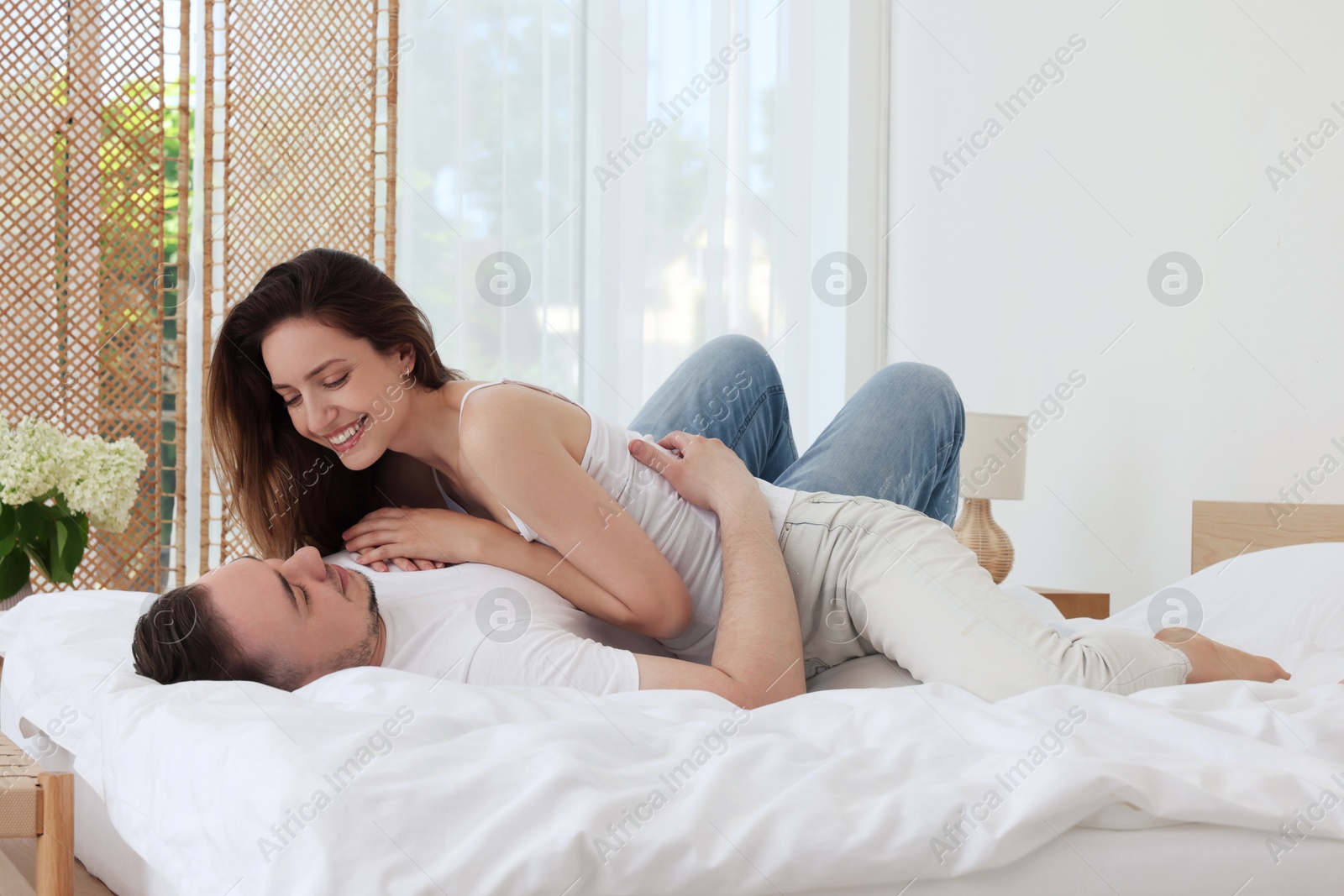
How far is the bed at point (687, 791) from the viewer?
0.65 metres

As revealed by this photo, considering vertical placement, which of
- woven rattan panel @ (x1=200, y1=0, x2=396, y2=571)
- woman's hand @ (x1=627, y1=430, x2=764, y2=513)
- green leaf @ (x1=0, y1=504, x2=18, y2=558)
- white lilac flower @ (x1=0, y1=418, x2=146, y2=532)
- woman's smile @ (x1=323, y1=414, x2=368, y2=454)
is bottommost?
green leaf @ (x1=0, y1=504, x2=18, y2=558)

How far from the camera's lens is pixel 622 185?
3.66m

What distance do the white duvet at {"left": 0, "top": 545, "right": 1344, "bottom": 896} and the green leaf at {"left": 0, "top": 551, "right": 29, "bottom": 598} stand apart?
3.59 ft

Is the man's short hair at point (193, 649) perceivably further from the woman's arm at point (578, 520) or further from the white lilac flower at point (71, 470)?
the white lilac flower at point (71, 470)

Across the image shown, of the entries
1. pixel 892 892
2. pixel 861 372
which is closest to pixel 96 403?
pixel 861 372

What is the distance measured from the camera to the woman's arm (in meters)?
1.21

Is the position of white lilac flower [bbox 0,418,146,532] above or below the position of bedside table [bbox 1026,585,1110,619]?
above

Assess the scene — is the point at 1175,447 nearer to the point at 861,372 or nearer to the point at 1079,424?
the point at 1079,424

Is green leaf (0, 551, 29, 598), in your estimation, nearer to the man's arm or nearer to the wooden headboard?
the man's arm

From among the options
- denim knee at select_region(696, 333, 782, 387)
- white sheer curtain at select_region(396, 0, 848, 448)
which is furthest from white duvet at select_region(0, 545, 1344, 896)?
white sheer curtain at select_region(396, 0, 848, 448)

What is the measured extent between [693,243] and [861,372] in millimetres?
751

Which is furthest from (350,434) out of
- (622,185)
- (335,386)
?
(622,185)

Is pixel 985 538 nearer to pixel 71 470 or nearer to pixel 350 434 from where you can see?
pixel 350 434

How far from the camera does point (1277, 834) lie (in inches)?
30.8
